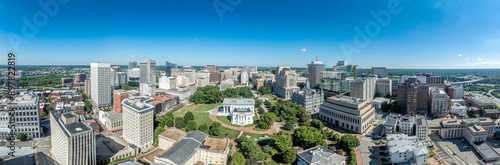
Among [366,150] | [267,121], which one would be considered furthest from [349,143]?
[267,121]

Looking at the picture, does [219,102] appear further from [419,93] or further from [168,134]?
[419,93]

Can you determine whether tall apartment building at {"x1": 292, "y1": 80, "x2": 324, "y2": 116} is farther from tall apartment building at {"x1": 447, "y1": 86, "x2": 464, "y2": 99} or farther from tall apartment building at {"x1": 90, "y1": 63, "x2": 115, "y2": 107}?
tall apartment building at {"x1": 90, "y1": 63, "x2": 115, "y2": 107}

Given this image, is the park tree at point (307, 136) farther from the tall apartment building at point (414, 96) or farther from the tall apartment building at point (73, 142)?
the tall apartment building at point (414, 96)

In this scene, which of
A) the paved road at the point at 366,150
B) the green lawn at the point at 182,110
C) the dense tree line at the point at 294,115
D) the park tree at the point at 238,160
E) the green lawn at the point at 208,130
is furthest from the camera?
the green lawn at the point at 182,110

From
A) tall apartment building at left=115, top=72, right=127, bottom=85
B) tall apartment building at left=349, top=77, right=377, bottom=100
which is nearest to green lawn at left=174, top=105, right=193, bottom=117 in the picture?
tall apartment building at left=349, top=77, right=377, bottom=100

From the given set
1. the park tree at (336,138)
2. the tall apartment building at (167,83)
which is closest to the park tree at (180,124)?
the park tree at (336,138)

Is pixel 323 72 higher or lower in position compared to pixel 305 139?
higher

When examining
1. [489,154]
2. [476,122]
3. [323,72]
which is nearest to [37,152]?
[489,154]

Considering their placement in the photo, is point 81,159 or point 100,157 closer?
point 81,159
